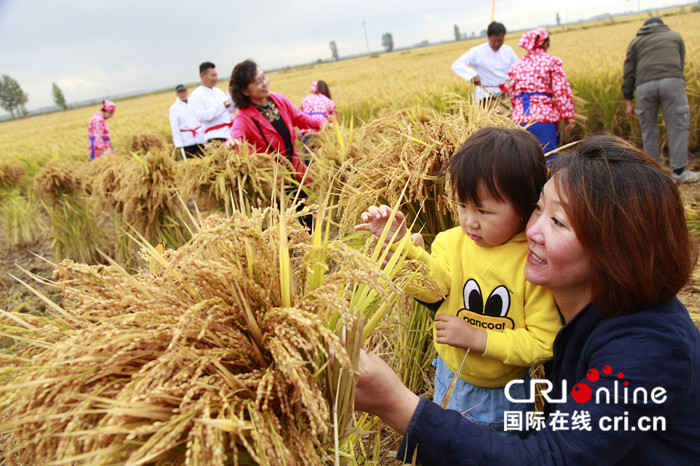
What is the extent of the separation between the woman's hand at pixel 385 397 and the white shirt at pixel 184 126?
281 inches

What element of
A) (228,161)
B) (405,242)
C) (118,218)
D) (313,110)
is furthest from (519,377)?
(313,110)

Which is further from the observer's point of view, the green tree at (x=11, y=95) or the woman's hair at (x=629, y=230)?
the green tree at (x=11, y=95)

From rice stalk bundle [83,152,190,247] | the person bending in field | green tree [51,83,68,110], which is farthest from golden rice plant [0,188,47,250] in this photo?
green tree [51,83,68,110]

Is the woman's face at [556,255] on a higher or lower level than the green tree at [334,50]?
lower

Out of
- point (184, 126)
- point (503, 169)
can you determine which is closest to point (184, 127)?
point (184, 126)

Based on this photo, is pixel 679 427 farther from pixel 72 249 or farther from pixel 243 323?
pixel 72 249

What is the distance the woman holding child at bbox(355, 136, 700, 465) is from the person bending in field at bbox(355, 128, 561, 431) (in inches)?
9.6

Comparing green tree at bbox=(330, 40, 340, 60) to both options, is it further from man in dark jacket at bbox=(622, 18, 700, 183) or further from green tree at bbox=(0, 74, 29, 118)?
man in dark jacket at bbox=(622, 18, 700, 183)

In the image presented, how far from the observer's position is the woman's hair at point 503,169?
1.32 m

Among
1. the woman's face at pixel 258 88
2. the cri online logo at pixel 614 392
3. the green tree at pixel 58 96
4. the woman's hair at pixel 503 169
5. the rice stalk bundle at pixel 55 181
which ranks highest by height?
the green tree at pixel 58 96

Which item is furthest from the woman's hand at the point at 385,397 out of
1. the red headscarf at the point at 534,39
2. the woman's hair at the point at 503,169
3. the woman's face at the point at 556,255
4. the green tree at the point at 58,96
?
the green tree at the point at 58,96

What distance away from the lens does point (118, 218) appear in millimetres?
4789

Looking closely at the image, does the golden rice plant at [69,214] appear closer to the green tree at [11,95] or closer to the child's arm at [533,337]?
the child's arm at [533,337]

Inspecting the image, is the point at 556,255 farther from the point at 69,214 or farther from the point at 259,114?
the point at 69,214
